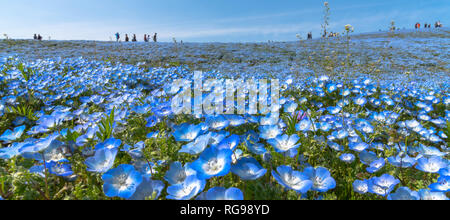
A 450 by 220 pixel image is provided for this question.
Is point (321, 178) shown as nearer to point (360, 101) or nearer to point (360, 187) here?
point (360, 187)

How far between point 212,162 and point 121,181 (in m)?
0.50

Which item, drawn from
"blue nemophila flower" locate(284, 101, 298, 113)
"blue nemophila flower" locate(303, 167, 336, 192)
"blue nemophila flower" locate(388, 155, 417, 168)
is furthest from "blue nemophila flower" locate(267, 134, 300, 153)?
"blue nemophila flower" locate(284, 101, 298, 113)

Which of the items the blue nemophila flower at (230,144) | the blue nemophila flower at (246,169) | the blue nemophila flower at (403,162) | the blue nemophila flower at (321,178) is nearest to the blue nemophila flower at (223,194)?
the blue nemophila flower at (246,169)

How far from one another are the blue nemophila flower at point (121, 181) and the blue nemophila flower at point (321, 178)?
916 millimetres

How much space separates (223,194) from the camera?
1069mm

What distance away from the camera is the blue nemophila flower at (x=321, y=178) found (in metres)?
1.23

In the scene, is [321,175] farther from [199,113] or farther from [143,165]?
[199,113]

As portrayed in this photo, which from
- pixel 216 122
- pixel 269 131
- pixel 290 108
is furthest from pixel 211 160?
pixel 290 108

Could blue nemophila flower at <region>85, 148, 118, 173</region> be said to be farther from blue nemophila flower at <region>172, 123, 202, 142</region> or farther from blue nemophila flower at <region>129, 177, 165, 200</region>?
blue nemophila flower at <region>172, 123, 202, 142</region>

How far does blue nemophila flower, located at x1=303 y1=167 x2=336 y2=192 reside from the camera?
1233 mm
